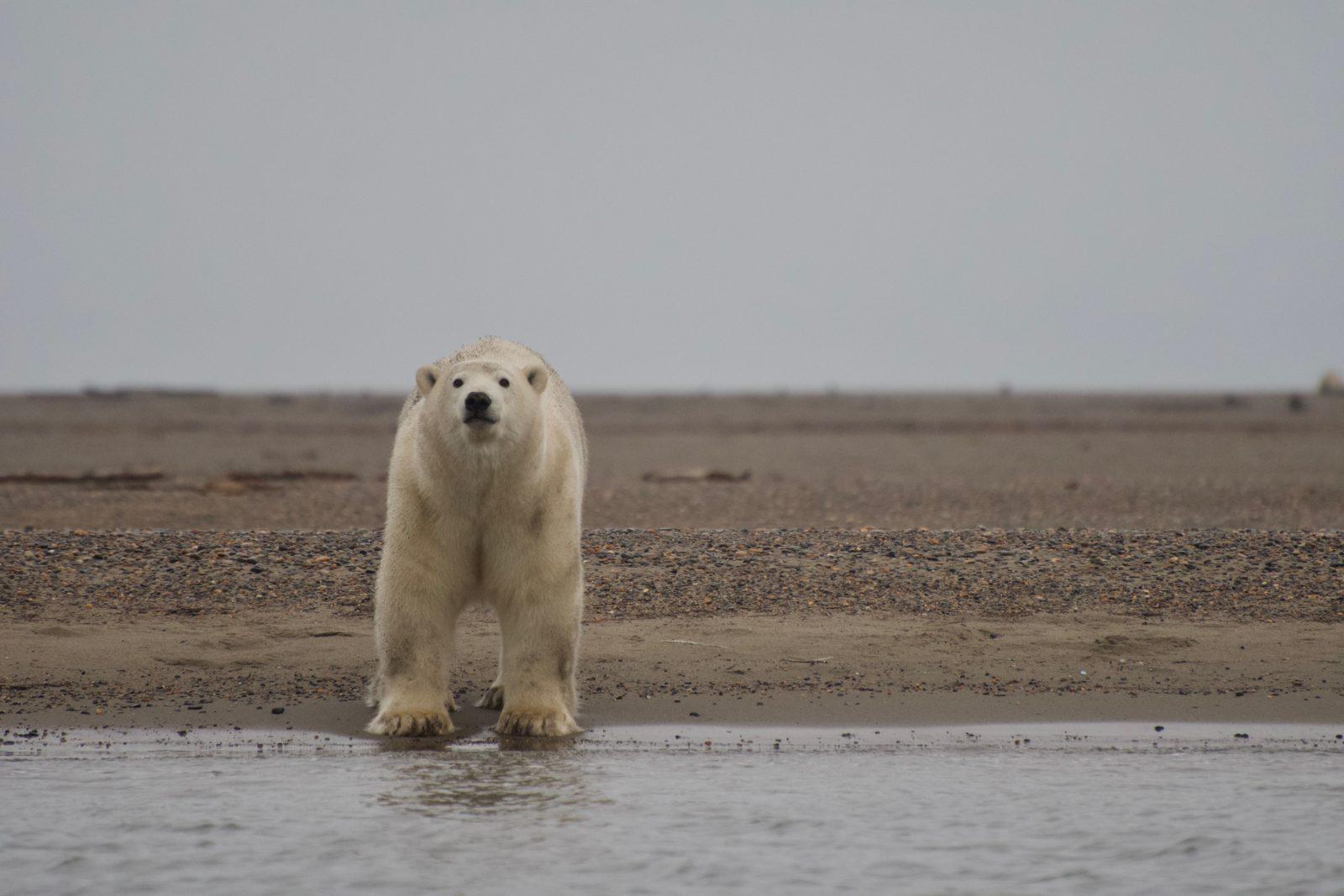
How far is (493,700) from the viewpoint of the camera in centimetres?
787

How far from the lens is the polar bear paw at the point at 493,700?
7.86m

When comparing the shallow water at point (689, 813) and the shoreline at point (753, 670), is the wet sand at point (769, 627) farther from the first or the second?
the shallow water at point (689, 813)

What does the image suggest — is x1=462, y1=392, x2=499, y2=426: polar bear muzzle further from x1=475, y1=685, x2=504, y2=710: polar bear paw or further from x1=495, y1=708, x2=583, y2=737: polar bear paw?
x1=475, y1=685, x2=504, y2=710: polar bear paw

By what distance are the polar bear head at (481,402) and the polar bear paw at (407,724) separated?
122cm

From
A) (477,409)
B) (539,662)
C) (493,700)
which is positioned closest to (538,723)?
(539,662)

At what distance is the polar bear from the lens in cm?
693

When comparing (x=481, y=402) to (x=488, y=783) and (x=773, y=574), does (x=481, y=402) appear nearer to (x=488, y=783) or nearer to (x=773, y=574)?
(x=488, y=783)

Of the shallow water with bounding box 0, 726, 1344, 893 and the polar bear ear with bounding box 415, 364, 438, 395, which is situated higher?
the polar bear ear with bounding box 415, 364, 438, 395

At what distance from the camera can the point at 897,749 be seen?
6848 mm

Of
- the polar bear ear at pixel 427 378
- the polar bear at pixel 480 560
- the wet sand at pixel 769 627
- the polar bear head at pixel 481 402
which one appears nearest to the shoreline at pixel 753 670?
the wet sand at pixel 769 627

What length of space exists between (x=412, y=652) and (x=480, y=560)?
1.65 feet

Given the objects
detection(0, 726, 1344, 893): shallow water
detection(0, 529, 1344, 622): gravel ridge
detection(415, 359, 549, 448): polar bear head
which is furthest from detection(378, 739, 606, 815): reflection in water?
detection(0, 529, 1344, 622): gravel ridge

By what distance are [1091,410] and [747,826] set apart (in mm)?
51701

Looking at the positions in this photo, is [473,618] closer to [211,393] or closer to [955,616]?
[955,616]
